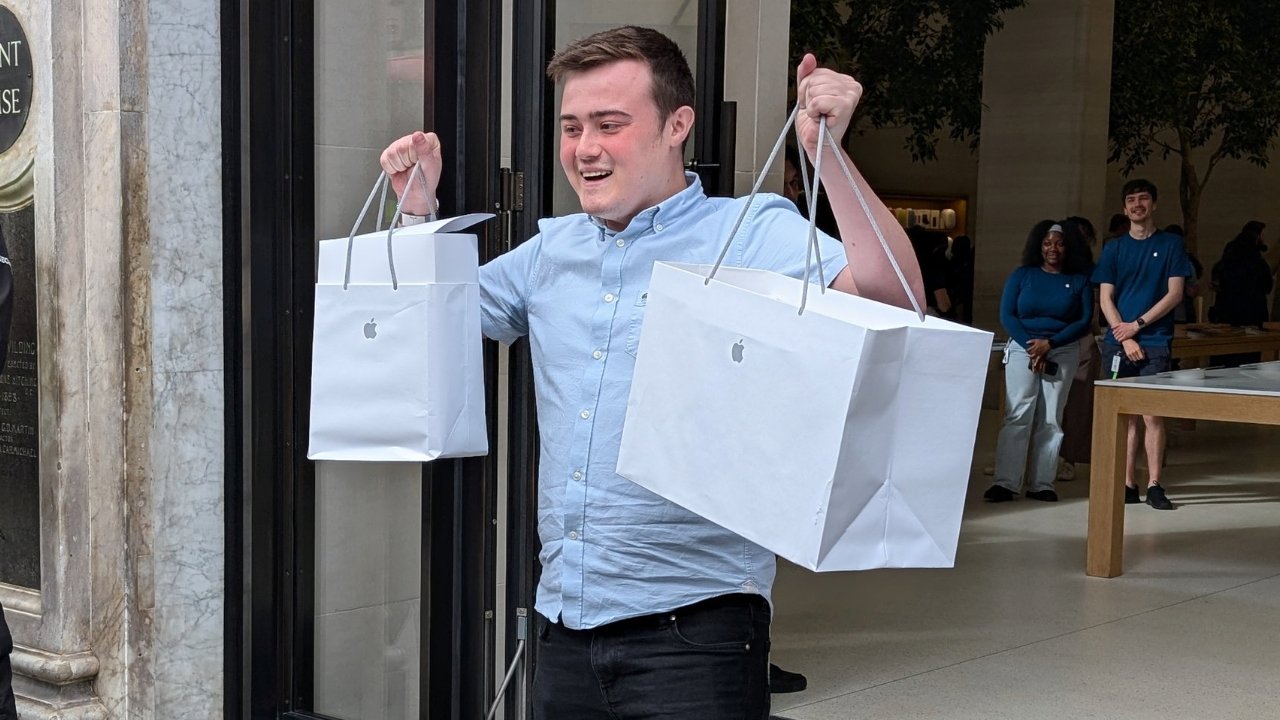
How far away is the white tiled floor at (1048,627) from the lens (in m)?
4.87

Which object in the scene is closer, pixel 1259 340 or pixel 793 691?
pixel 793 691

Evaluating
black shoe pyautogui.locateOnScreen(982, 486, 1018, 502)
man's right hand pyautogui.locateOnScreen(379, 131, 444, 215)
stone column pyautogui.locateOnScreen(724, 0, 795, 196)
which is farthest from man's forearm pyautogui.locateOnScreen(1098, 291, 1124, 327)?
man's right hand pyautogui.locateOnScreen(379, 131, 444, 215)

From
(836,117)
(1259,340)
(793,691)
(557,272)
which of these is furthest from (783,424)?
(1259,340)

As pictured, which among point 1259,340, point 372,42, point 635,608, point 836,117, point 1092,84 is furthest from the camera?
point 1092,84

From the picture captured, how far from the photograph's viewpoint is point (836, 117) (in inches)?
70.7

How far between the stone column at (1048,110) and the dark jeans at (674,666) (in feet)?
43.1

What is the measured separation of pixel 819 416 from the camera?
5.76 feet

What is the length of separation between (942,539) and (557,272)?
74cm

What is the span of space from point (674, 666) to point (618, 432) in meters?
0.33

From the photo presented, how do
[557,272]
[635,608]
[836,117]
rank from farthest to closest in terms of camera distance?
[557,272], [635,608], [836,117]

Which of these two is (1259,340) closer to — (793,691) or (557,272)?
(793,691)

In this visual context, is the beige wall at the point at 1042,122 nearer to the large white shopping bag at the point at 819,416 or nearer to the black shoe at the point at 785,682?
the black shoe at the point at 785,682

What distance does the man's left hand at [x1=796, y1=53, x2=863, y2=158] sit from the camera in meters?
1.79

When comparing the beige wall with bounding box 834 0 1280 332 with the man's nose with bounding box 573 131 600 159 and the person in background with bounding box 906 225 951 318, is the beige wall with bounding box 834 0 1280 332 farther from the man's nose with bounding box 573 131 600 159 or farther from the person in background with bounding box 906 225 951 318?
the man's nose with bounding box 573 131 600 159
